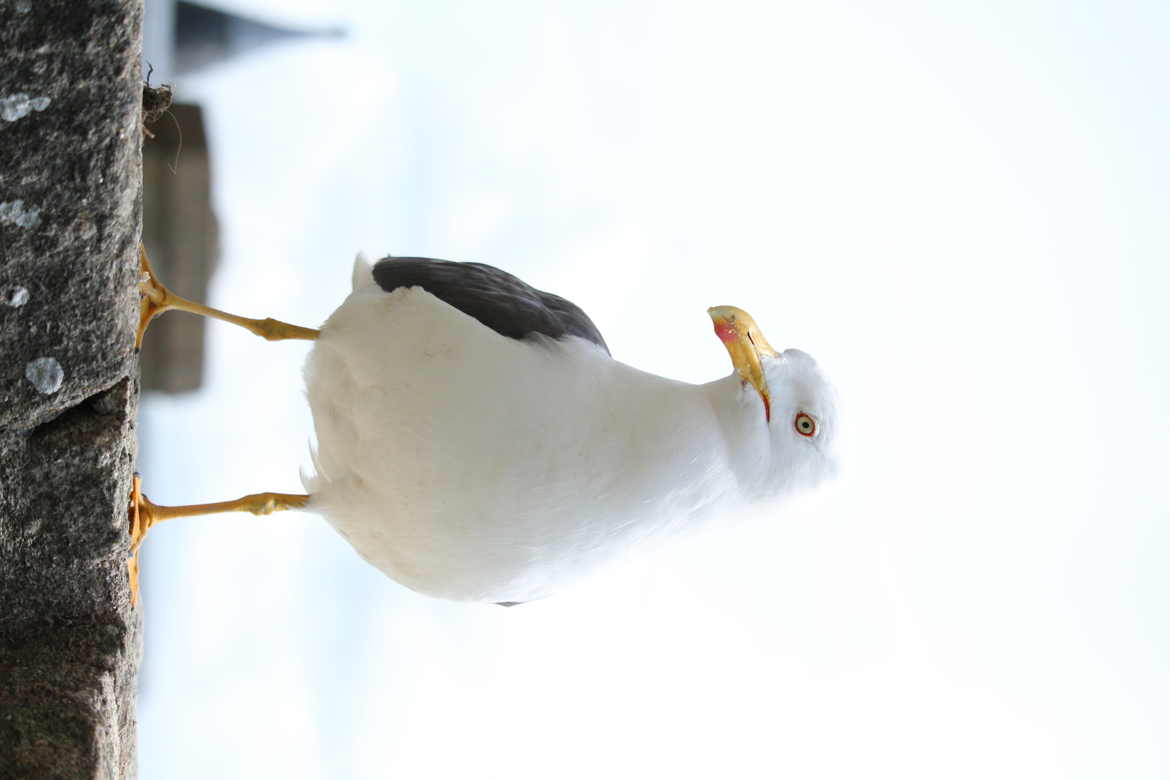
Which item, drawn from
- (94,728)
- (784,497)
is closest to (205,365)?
(94,728)

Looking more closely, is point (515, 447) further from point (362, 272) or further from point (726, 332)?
point (362, 272)

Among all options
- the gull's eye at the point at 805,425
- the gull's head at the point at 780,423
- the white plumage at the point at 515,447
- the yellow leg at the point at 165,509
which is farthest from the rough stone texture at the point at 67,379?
the gull's eye at the point at 805,425

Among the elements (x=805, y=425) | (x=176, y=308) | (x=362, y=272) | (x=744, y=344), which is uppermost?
(x=362, y=272)

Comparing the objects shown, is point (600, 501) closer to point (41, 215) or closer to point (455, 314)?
point (455, 314)

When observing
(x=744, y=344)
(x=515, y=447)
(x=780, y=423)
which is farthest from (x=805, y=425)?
(x=515, y=447)

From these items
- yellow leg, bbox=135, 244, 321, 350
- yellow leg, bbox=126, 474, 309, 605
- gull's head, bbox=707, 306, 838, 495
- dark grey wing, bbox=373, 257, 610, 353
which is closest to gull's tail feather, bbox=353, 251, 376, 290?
dark grey wing, bbox=373, 257, 610, 353

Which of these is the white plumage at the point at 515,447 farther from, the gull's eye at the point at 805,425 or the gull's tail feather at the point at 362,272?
the gull's tail feather at the point at 362,272
